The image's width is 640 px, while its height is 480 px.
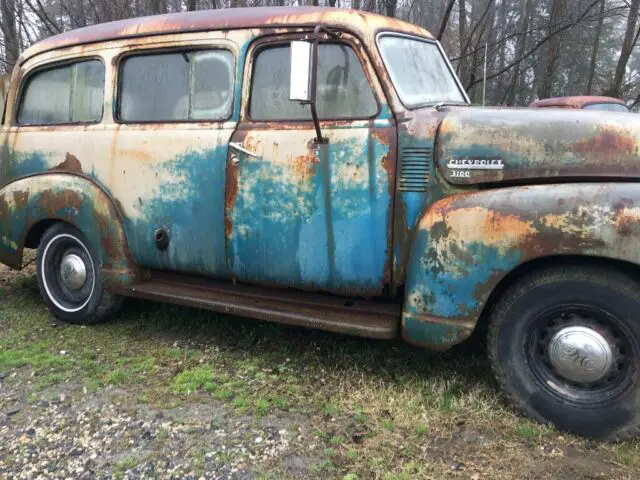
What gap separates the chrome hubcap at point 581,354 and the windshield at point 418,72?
153 cm

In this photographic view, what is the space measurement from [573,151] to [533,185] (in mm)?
259

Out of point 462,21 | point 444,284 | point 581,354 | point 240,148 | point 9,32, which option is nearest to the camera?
point 581,354

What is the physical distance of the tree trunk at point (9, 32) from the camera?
1082 centimetres

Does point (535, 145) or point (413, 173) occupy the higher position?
point (535, 145)

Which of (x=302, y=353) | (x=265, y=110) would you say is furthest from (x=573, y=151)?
(x=302, y=353)

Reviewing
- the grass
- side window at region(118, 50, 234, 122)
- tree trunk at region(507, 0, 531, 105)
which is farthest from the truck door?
tree trunk at region(507, 0, 531, 105)

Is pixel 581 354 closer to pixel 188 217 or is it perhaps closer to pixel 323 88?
pixel 323 88

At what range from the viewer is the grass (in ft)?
9.05

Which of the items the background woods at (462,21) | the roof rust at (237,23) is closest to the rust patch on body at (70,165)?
the roof rust at (237,23)

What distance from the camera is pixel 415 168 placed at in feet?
10.7

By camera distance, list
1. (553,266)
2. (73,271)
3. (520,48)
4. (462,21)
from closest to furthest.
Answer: (553,266) → (73,271) → (462,21) → (520,48)

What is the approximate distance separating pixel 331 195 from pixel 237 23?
134cm

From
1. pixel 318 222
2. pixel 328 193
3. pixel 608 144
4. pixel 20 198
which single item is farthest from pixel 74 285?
pixel 608 144

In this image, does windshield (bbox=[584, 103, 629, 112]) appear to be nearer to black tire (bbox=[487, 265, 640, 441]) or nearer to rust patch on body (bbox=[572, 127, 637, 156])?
rust patch on body (bbox=[572, 127, 637, 156])
